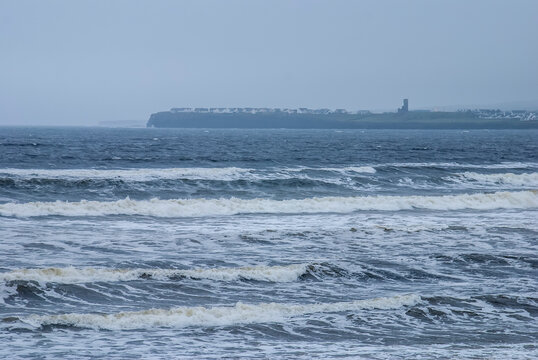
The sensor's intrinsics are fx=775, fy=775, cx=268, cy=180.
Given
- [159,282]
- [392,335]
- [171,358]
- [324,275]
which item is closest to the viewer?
[171,358]

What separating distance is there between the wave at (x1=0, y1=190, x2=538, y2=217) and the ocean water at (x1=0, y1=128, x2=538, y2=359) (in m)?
0.09

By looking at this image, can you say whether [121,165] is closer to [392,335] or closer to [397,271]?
[397,271]

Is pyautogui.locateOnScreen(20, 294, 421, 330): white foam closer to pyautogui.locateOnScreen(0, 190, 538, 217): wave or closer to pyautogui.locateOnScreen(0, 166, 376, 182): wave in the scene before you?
pyautogui.locateOnScreen(0, 190, 538, 217): wave

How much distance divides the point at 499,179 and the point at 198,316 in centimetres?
3406

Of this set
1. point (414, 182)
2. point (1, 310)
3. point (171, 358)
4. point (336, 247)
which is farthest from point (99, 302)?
point (414, 182)

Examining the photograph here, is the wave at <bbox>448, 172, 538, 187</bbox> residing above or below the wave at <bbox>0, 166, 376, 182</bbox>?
below

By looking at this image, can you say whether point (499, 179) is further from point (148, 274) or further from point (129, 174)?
point (148, 274)

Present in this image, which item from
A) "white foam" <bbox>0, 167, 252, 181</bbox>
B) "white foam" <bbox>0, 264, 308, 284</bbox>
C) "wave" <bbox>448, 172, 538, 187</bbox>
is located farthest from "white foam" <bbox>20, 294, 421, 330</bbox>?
"wave" <bbox>448, 172, 538, 187</bbox>

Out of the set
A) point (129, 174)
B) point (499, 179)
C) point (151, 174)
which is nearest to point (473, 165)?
point (499, 179)

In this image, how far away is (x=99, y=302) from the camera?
45.8 ft

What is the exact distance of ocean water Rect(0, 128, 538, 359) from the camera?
11.9 metres

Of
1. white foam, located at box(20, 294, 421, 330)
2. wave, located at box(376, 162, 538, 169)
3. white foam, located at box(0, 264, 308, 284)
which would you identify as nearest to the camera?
white foam, located at box(20, 294, 421, 330)

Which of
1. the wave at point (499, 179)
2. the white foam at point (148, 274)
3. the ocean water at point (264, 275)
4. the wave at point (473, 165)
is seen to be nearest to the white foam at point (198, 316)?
the ocean water at point (264, 275)

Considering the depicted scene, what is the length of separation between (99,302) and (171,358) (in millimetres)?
3536
